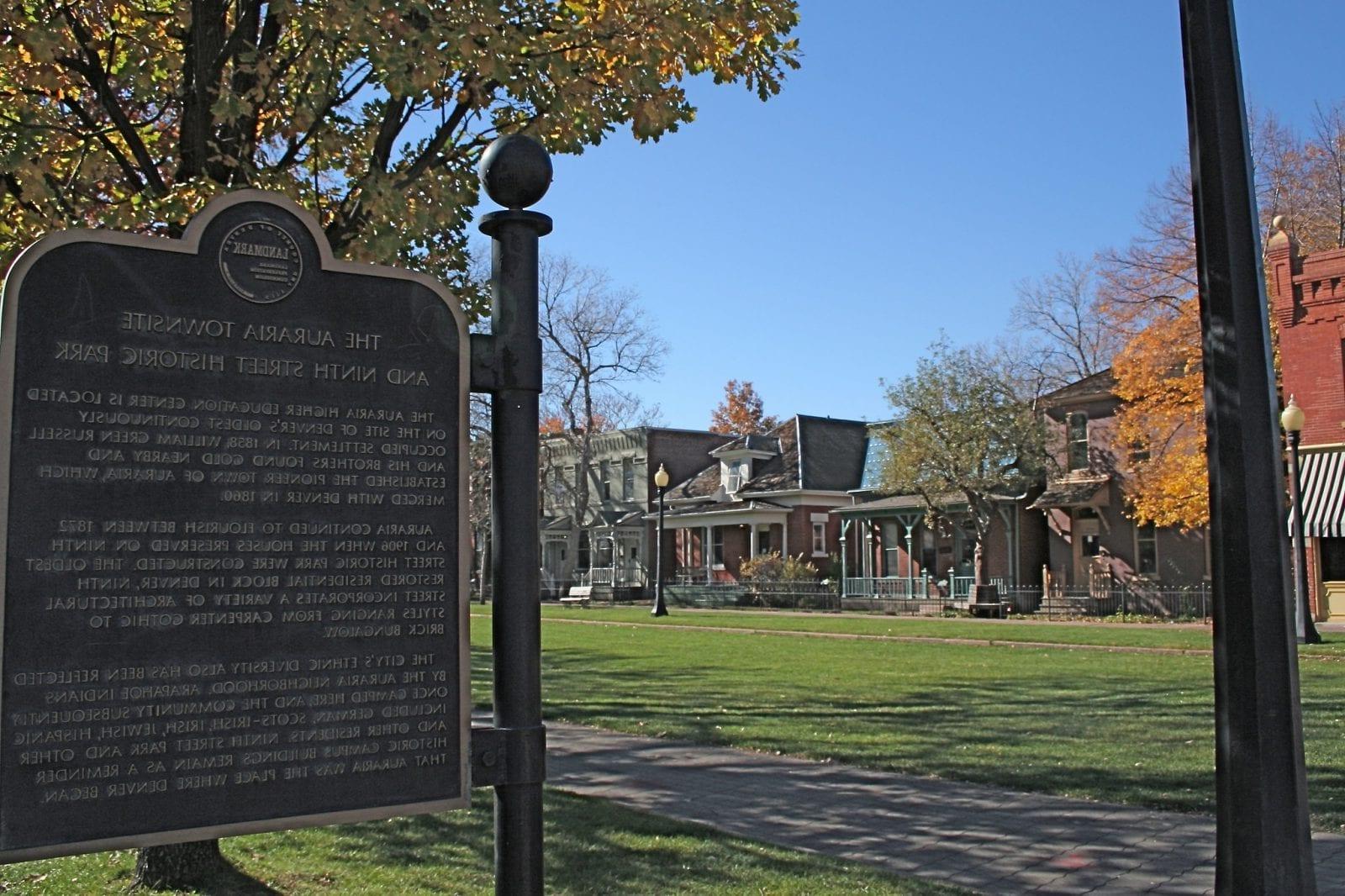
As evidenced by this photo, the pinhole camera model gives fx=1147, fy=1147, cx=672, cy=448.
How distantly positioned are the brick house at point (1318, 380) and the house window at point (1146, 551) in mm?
7184

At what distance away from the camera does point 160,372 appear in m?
3.64

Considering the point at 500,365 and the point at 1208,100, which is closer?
the point at 500,365

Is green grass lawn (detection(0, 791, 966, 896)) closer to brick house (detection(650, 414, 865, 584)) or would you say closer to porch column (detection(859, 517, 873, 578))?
porch column (detection(859, 517, 873, 578))

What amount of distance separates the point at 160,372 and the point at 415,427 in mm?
849

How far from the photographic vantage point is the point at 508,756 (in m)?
4.05

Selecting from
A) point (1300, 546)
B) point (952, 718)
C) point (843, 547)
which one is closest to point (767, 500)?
point (843, 547)

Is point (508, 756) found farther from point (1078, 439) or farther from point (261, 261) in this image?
point (1078, 439)

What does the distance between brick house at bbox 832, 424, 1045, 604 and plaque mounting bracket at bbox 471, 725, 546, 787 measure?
124 ft

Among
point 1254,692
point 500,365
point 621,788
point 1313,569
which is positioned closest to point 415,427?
point 500,365

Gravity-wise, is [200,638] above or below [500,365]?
below

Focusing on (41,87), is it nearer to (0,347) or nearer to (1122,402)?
(0,347)

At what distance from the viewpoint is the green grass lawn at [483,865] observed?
6.38m

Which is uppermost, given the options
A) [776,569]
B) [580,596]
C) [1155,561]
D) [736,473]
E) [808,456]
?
[808,456]

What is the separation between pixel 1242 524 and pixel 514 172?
10.3 feet
